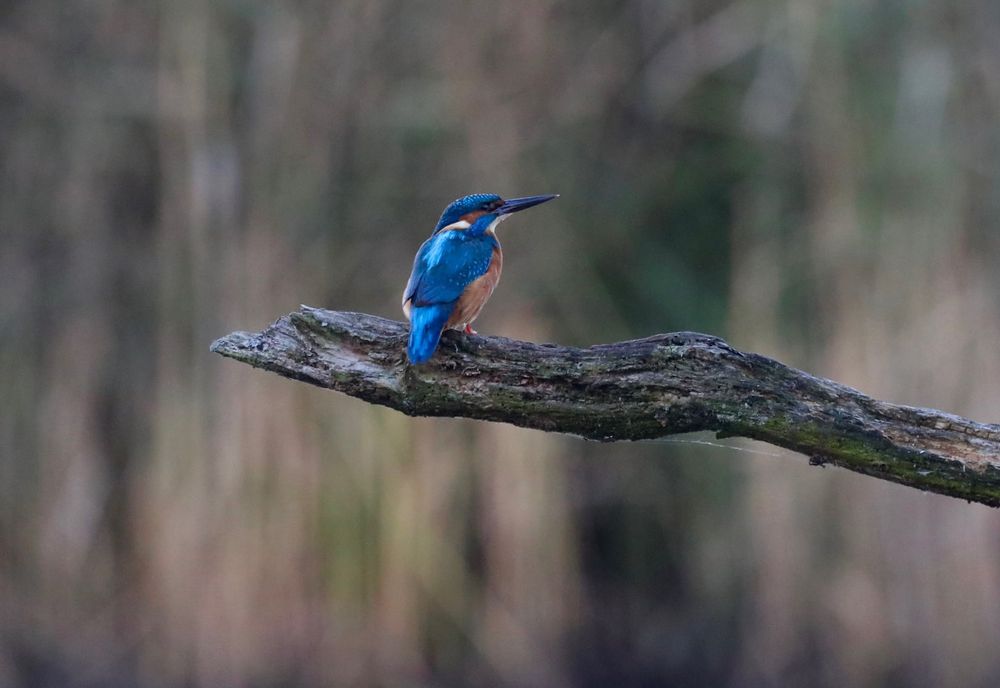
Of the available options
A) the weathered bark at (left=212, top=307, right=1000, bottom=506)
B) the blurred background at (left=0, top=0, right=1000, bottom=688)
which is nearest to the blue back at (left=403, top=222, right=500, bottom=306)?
the weathered bark at (left=212, top=307, right=1000, bottom=506)

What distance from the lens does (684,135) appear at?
7.68m

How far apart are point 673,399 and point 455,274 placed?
37.2 inches

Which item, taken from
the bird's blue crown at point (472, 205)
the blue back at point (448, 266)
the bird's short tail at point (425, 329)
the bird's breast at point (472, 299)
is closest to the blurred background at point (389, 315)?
the bird's blue crown at point (472, 205)

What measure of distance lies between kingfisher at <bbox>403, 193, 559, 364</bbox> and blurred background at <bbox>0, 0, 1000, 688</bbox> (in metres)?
2.84

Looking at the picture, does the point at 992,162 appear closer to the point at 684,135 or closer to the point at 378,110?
the point at 684,135

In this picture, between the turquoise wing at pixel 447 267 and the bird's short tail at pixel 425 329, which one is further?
the turquoise wing at pixel 447 267

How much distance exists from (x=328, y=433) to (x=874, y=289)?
9.23ft

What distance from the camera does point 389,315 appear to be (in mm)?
6840

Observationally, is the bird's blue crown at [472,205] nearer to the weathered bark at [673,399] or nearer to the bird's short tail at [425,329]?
the bird's short tail at [425,329]

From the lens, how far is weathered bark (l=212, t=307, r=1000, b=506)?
8.00 ft

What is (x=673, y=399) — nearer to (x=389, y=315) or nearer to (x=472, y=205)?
(x=472, y=205)

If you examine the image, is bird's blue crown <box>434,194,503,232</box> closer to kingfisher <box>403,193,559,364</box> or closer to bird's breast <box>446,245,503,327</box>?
kingfisher <box>403,193,559,364</box>

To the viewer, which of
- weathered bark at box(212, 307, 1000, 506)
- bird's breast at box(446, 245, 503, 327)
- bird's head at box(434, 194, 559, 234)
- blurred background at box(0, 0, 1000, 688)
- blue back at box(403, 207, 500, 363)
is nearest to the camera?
weathered bark at box(212, 307, 1000, 506)

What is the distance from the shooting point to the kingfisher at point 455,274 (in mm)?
2674
